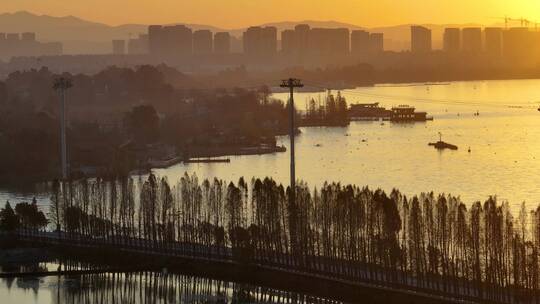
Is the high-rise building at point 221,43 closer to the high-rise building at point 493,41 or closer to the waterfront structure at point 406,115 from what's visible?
the high-rise building at point 493,41

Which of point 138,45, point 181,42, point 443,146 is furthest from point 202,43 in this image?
point 443,146

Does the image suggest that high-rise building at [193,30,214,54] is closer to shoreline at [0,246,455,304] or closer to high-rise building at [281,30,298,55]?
high-rise building at [281,30,298,55]

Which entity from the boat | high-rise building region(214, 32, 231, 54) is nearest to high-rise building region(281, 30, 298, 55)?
high-rise building region(214, 32, 231, 54)

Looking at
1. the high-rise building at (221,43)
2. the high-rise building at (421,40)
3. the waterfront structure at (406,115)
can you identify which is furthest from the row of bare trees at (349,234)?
the high-rise building at (421,40)

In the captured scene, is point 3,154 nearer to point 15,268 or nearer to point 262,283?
point 15,268

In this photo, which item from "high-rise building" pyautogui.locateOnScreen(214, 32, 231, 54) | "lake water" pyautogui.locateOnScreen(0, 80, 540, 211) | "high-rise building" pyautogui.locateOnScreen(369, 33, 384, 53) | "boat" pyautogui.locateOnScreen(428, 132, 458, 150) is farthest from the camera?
"high-rise building" pyautogui.locateOnScreen(369, 33, 384, 53)

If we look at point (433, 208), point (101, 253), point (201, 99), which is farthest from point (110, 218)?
point (201, 99)
